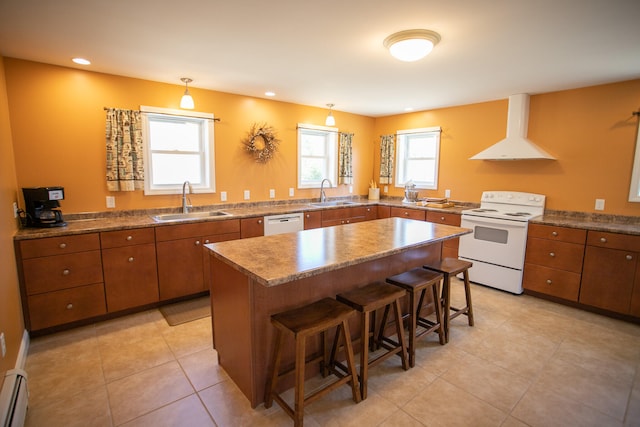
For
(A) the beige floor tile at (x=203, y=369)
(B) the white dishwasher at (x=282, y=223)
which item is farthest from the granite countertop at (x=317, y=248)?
(B) the white dishwasher at (x=282, y=223)

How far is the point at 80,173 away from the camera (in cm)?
319

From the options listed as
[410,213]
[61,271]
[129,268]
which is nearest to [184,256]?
[129,268]

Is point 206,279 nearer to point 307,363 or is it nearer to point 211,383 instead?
point 211,383

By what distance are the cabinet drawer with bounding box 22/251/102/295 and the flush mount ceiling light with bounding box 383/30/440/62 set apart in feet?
10.2

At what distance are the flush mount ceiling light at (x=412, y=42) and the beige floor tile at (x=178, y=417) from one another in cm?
281

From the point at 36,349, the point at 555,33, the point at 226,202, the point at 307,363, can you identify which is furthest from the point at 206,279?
the point at 555,33

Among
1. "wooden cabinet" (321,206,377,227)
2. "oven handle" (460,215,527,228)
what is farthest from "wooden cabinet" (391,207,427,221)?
"oven handle" (460,215,527,228)

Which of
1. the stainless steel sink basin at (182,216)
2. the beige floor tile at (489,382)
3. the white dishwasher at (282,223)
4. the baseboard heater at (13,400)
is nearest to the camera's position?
the baseboard heater at (13,400)

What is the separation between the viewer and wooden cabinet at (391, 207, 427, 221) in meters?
4.55

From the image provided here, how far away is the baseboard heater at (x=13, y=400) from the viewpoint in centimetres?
151

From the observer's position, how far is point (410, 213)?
185 inches

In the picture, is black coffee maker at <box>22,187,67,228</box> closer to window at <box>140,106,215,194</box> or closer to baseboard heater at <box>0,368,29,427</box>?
window at <box>140,106,215,194</box>

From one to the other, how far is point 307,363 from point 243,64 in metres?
2.69

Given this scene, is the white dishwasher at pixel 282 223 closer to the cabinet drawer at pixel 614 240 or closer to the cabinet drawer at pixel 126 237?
the cabinet drawer at pixel 126 237
